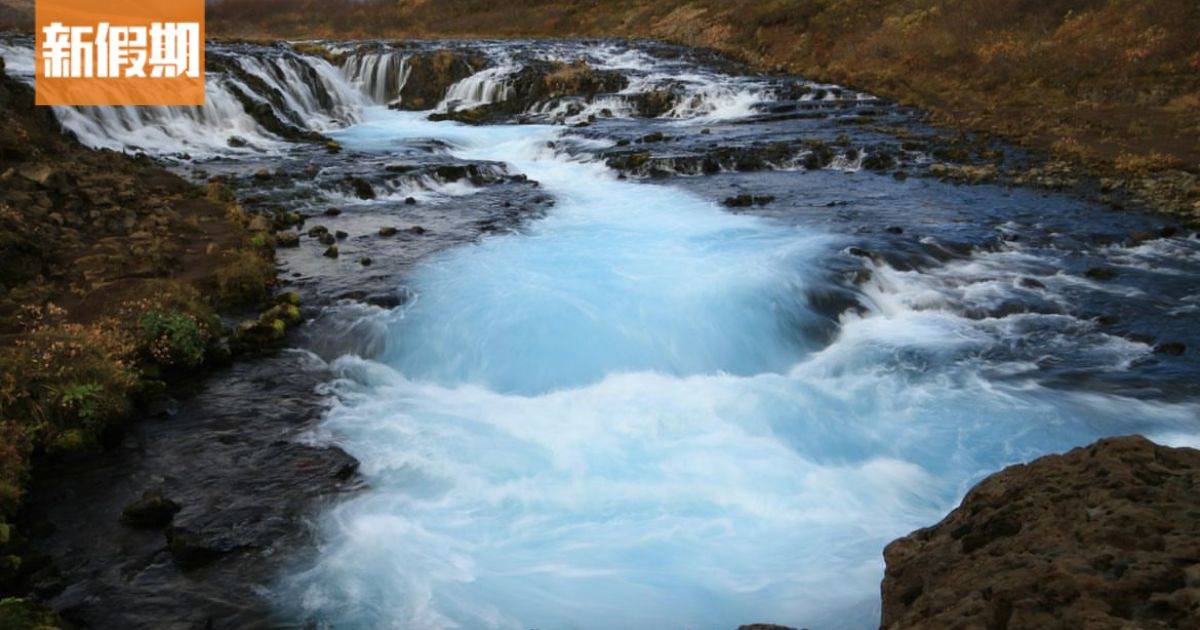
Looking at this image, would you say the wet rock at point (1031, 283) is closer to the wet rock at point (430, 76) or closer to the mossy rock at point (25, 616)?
the mossy rock at point (25, 616)

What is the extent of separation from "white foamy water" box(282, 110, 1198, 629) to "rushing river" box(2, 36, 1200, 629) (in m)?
0.03

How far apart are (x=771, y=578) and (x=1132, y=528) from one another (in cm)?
308

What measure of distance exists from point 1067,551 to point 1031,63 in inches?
1124

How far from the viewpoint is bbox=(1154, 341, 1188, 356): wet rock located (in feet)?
30.7

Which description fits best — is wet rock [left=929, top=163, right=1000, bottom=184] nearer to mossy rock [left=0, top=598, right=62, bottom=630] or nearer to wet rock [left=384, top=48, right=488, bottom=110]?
mossy rock [left=0, top=598, right=62, bottom=630]

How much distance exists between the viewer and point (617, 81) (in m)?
32.5

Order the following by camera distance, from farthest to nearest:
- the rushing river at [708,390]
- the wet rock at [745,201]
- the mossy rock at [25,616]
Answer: the wet rock at [745,201]
the rushing river at [708,390]
the mossy rock at [25,616]

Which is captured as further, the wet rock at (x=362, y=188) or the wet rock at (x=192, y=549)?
the wet rock at (x=362, y=188)

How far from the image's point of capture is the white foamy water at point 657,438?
232 inches

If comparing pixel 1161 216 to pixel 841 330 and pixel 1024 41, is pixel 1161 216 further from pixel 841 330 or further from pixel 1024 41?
pixel 1024 41

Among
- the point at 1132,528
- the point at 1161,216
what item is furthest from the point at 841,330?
the point at 1161,216

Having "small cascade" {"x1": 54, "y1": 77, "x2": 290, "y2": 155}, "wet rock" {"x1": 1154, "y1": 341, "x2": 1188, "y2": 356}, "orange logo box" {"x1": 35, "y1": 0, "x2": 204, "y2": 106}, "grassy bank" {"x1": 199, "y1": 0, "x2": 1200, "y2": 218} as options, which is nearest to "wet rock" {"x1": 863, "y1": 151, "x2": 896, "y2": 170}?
"grassy bank" {"x1": 199, "y1": 0, "x2": 1200, "y2": 218}

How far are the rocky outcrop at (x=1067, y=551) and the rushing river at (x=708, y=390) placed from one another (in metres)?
1.68

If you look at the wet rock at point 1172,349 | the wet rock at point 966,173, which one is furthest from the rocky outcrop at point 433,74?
the wet rock at point 1172,349
